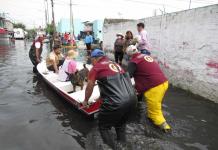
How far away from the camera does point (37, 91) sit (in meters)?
8.19

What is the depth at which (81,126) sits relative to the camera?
5281 mm

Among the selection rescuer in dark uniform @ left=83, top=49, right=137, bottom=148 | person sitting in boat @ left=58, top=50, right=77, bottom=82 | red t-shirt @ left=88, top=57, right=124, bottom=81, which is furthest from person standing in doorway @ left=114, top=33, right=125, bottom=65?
red t-shirt @ left=88, top=57, right=124, bottom=81

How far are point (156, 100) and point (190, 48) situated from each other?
350cm

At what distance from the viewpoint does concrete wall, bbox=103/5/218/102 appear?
Result: 255 inches

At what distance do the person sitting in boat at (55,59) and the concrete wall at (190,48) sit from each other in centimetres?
403

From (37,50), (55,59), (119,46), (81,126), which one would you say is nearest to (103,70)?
(81,126)

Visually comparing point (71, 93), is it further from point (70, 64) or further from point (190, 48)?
point (190, 48)

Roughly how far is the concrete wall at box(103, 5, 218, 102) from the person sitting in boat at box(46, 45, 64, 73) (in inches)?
159

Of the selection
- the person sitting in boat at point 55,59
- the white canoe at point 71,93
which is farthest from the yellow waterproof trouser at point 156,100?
the person sitting in boat at point 55,59

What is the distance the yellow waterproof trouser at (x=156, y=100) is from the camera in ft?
15.2

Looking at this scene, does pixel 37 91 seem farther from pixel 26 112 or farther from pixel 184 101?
pixel 184 101

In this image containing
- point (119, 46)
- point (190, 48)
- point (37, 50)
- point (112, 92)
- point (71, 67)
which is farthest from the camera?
point (119, 46)

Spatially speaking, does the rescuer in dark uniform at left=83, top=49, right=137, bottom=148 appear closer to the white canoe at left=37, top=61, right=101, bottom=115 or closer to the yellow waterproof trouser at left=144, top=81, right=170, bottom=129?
the yellow waterproof trouser at left=144, top=81, right=170, bottom=129

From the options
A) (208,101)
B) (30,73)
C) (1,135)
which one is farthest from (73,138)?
(30,73)
